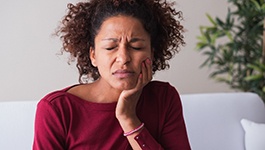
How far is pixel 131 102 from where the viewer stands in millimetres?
1318

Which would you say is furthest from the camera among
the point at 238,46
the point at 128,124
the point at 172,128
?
the point at 238,46

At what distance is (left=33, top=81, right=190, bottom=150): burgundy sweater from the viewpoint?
128 centimetres

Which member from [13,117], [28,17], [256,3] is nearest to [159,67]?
[13,117]

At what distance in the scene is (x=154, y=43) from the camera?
141 centimetres

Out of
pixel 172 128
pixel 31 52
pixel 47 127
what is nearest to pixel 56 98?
pixel 47 127

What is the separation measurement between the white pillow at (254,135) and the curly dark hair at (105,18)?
26.9 inches

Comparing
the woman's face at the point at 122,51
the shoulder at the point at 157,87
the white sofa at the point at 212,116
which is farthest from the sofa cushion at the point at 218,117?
the woman's face at the point at 122,51

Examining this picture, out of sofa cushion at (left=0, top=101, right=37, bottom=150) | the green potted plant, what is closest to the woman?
sofa cushion at (left=0, top=101, right=37, bottom=150)

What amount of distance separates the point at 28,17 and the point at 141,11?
3.80ft

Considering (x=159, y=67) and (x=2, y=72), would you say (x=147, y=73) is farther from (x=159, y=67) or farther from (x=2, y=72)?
(x=2, y=72)

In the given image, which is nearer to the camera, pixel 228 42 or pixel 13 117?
pixel 13 117

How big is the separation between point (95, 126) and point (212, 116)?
2.74 ft

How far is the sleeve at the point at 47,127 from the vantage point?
1268 mm

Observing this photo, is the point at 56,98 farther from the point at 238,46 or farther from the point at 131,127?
the point at 238,46
